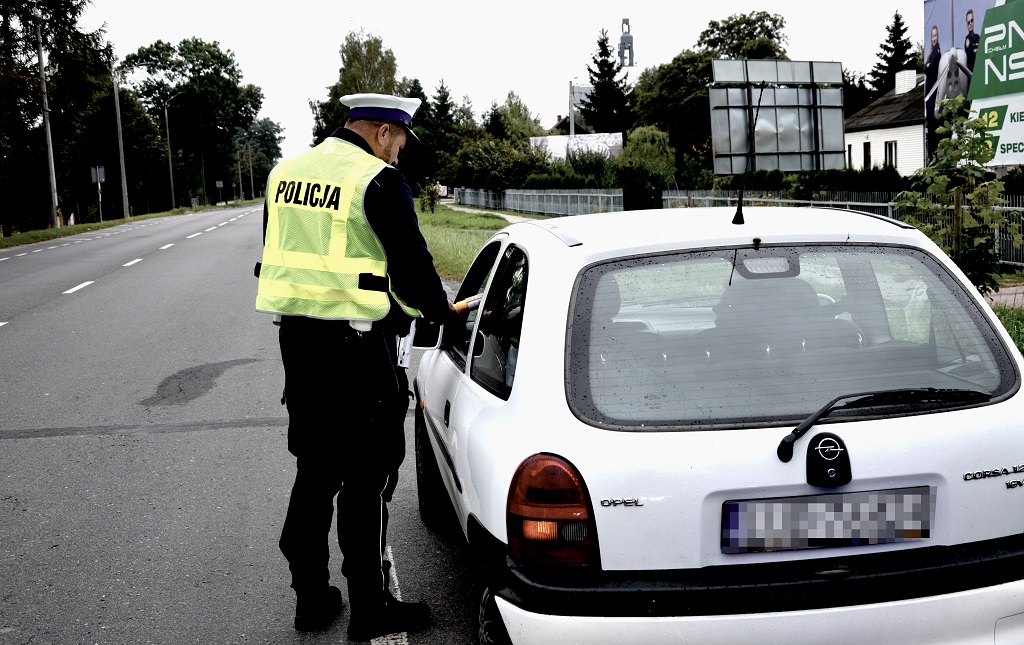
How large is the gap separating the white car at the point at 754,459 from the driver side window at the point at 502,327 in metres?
0.13

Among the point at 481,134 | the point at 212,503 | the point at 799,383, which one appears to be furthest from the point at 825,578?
the point at 481,134

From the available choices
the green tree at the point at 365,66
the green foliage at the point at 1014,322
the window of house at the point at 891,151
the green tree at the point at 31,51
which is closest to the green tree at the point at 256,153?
the green tree at the point at 365,66

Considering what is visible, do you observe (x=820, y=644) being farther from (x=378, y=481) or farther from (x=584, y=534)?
(x=378, y=481)

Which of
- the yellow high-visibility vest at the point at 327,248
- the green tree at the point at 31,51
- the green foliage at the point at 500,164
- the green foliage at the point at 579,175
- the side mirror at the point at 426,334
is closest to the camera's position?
the yellow high-visibility vest at the point at 327,248

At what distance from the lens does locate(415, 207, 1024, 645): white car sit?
246 cm

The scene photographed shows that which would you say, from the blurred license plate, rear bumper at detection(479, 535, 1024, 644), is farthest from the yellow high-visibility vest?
the blurred license plate

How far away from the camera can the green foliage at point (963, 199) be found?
722cm

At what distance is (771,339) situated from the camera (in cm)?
274

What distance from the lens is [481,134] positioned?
63.3 meters

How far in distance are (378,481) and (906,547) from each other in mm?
1714

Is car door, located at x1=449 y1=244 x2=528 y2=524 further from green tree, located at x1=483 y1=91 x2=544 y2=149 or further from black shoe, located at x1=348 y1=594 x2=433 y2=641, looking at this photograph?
green tree, located at x1=483 y1=91 x2=544 y2=149

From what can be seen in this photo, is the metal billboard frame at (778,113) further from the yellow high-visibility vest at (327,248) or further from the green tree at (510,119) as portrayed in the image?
the green tree at (510,119)

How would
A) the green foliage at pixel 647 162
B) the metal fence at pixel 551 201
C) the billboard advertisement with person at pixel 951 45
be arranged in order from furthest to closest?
the green foliage at pixel 647 162, the metal fence at pixel 551 201, the billboard advertisement with person at pixel 951 45

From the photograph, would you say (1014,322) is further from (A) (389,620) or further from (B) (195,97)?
(B) (195,97)
